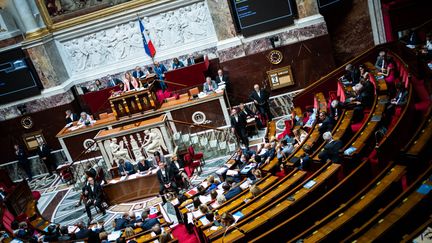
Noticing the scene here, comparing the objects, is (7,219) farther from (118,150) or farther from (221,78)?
(221,78)

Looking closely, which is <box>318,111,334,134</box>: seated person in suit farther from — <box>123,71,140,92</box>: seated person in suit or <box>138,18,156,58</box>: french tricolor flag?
<box>138,18,156,58</box>: french tricolor flag

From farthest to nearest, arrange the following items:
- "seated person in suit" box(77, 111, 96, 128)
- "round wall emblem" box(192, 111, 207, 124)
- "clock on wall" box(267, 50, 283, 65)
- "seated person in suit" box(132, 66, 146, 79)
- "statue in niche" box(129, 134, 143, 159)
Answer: "seated person in suit" box(132, 66, 146, 79), "seated person in suit" box(77, 111, 96, 128), "clock on wall" box(267, 50, 283, 65), "round wall emblem" box(192, 111, 207, 124), "statue in niche" box(129, 134, 143, 159)

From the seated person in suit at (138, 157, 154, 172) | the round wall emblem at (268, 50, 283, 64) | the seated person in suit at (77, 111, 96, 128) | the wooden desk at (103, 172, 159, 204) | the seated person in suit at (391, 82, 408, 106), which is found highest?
the round wall emblem at (268, 50, 283, 64)

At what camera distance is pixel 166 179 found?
496 inches

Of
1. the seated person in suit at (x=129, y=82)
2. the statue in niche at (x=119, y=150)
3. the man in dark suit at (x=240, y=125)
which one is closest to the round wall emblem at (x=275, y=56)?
the man in dark suit at (x=240, y=125)

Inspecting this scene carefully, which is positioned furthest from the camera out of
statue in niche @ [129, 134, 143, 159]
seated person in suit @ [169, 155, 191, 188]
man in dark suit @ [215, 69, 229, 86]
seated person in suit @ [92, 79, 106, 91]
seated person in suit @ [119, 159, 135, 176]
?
seated person in suit @ [92, 79, 106, 91]

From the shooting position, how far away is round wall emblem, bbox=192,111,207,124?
602 inches

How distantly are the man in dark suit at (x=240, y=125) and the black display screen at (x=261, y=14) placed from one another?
143 inches

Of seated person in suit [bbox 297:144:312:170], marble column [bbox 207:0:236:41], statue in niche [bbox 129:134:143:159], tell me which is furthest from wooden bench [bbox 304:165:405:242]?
marble column [bbox 207:0:236:41]

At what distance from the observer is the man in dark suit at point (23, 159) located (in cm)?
1666

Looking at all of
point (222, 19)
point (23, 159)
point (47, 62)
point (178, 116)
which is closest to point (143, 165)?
point (178, 116)

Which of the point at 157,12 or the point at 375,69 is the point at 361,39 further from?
the point at 157,12

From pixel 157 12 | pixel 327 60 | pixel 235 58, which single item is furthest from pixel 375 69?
pixel 157 12

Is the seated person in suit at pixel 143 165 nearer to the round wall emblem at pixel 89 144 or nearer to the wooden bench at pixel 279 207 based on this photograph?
the round wall emblem at pixel 89 144
